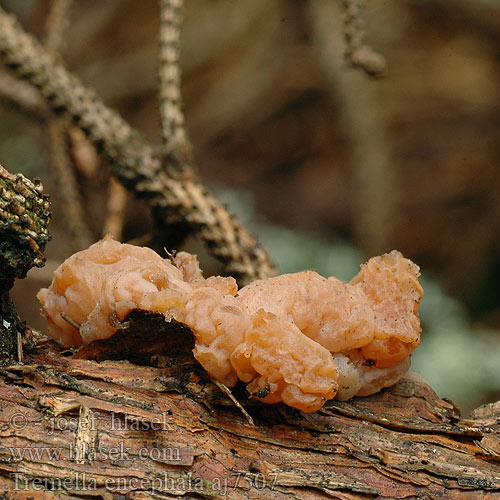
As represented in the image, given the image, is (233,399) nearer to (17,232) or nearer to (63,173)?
(17,232)

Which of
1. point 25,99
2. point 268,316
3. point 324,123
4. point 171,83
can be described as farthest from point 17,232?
point 324,123

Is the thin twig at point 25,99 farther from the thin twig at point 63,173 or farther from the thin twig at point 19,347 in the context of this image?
the thin twig at point 19,347

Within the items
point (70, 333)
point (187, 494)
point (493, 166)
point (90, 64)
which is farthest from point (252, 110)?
point (187, 494)

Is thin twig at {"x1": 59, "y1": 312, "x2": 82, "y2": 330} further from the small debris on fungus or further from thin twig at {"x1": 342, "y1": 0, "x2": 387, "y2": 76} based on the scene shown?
thin twig at {"x1": 342, "y1": 0, "x2": 387, "y2": 76}

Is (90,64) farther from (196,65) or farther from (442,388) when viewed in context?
(442,388)

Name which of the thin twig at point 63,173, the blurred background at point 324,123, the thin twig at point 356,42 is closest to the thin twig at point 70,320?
the thin twig at point 356,42
